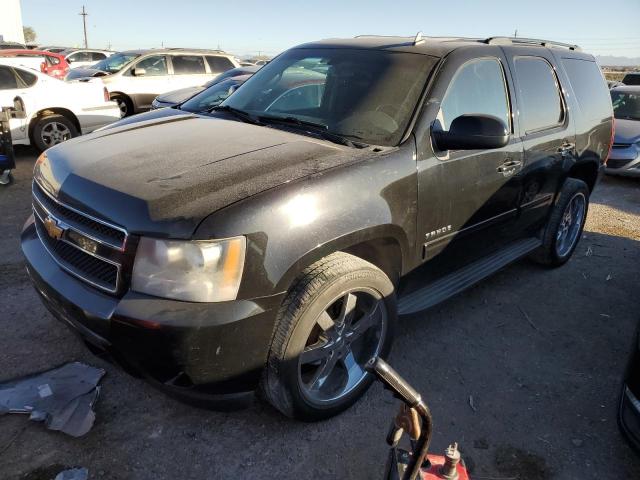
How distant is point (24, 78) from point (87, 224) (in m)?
7.22

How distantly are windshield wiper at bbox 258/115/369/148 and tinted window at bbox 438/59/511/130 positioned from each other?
0.57 meters

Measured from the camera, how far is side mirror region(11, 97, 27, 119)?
7.35m

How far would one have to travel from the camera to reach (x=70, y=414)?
2490mm

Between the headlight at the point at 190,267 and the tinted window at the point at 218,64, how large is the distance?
11.8 metres

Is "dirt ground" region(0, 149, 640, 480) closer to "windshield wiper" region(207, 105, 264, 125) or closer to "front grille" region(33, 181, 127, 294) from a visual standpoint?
"front grille" region(33, 181, 127, 294)

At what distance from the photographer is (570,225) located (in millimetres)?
4734

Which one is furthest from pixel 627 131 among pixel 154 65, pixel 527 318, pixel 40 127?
pixel 154 65

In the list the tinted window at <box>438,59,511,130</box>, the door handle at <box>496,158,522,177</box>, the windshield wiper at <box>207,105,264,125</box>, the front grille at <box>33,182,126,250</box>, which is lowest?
the front grille at <box>33,182,126,250</box>

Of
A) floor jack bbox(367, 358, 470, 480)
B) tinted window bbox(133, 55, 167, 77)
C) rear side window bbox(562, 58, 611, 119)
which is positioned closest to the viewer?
floor jack bbox(367, 358, 470, 480)

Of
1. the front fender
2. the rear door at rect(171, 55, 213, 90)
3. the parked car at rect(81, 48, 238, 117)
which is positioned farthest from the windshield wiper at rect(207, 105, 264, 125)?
the rear door at rect(171, 55, 213, 90)

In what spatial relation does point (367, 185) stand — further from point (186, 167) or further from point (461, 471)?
point (461, 471)

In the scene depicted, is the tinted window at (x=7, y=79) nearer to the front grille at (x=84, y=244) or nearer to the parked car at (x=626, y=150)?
the front grille at (x=84, y=244)

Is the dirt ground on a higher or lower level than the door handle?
lower

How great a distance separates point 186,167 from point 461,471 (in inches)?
67.2
